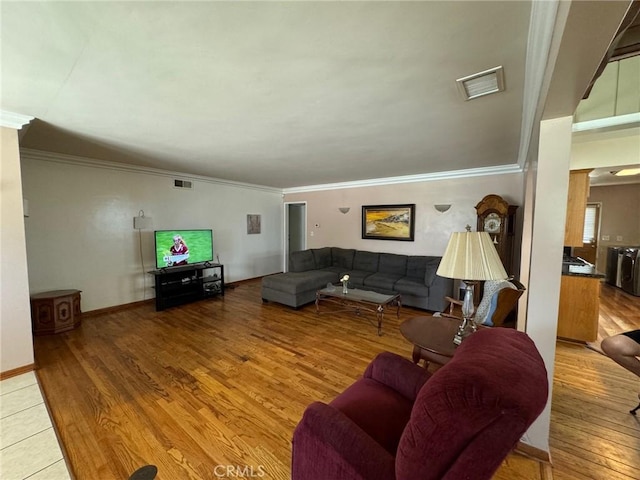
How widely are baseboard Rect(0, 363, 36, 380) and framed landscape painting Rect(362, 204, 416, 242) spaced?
5.25 metres

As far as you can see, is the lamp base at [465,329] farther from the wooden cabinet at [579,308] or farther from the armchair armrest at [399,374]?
the wooden cabinet at [579,308]

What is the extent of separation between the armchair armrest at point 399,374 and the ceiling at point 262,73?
5.80 ft

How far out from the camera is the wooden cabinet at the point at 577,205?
9.96 feet

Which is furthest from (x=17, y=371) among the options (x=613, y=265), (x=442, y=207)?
(x=613, y=265)

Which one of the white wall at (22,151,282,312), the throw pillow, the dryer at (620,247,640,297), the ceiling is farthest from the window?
the white wall at (22,151,282,312)

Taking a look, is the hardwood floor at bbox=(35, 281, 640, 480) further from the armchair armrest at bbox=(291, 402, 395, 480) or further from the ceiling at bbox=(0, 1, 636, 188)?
the ceiling at bbox=(0, 1, 636, 188)

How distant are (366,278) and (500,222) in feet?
7.55

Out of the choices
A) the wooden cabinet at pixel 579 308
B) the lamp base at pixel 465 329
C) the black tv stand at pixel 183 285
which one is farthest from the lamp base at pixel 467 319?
the black tv stand at pixel 183 285

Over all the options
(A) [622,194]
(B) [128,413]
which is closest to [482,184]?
(A) [622,194]

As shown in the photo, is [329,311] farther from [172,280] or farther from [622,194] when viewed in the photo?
[622,194]

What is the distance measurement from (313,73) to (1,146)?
9.65ft

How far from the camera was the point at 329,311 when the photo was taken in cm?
429

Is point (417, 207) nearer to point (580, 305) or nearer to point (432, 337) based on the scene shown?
point (580, 305)

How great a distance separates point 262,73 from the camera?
1649 millimetres
